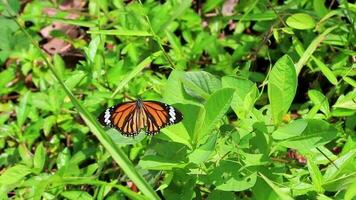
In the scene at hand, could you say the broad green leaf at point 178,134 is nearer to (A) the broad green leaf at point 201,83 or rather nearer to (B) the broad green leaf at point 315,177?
(A) the broad green leaf at point 201,83

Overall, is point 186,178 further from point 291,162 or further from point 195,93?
point 291,162

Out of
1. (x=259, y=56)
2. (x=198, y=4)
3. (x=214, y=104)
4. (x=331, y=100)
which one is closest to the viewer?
(x=214, y=104)

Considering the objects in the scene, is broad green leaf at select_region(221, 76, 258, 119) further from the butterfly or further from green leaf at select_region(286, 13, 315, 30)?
green leaf at select_region(286, 13, 315, 30)

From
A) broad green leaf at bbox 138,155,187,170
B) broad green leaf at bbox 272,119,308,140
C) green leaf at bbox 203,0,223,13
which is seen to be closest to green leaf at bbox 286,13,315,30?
green leaf at bbox 203,0,223,13

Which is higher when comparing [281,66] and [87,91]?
[281,66]

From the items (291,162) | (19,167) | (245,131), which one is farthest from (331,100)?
(19,167)

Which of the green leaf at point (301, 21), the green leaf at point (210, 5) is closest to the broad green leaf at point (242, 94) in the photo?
the green leaf at point (301, 21)

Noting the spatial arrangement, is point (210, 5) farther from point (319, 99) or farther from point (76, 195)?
point (76, 195)
